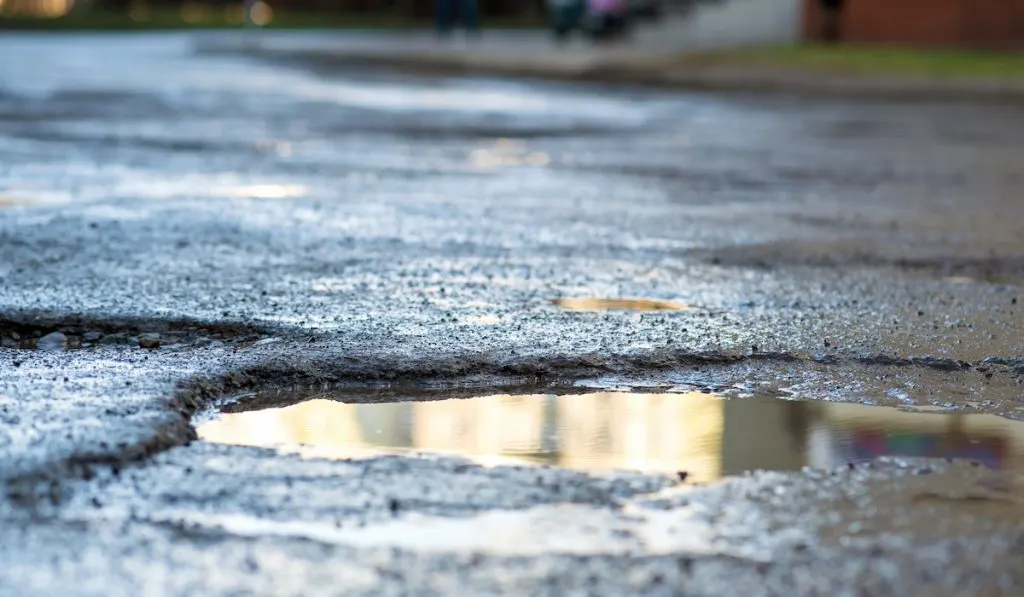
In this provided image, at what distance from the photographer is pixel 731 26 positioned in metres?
35.6

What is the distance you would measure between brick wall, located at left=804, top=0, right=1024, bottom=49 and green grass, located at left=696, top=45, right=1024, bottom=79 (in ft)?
9.47

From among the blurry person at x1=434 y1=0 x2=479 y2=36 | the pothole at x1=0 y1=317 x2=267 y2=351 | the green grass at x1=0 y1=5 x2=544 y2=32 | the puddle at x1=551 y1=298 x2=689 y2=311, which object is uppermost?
the blurry person at x1=434 y1=0 x2=479 y2=36

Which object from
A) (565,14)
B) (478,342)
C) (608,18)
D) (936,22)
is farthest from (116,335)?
(608,18)

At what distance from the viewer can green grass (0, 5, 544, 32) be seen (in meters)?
41.7

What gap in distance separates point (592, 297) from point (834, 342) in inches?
41.1

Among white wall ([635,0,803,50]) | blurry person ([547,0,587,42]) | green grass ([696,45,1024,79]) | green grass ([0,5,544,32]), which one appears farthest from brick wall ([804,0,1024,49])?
green grass ([0,5,544,32])

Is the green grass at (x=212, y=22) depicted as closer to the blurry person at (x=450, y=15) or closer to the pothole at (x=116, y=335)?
the blurry person at (x=450, y=15)

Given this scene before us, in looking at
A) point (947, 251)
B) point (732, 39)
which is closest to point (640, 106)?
point (947, 251)

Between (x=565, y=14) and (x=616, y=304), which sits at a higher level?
(x=565, y=14)

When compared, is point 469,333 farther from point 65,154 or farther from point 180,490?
point 65,154

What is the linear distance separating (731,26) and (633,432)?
1281 inches

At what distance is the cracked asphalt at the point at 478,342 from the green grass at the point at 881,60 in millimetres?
10819

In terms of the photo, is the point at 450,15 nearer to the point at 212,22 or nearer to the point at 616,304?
→ the point at 212,22

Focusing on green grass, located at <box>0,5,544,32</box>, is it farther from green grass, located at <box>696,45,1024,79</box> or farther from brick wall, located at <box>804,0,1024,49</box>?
green grass, located at <box>696,45,1024,79</box>
